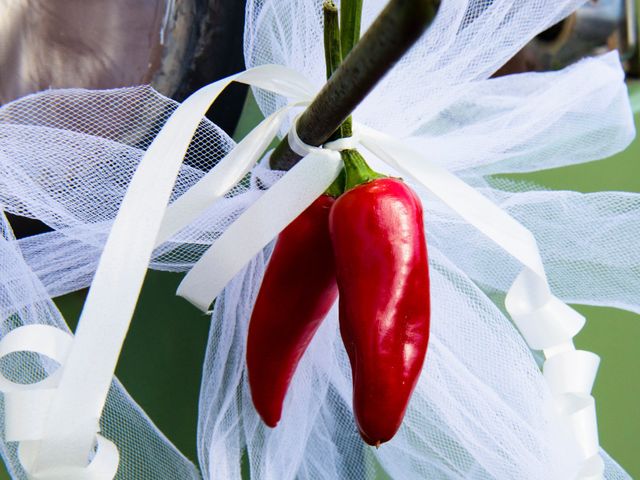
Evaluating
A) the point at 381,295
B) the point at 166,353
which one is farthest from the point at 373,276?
the point at 166,353

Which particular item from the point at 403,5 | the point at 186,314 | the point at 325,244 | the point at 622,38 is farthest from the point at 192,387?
the point at 622,38

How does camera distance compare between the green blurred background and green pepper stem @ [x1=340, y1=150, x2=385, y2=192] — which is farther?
the green blurred background

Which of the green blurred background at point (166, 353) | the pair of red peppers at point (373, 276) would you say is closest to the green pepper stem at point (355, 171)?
the pair of red peppers at point (373, 276)

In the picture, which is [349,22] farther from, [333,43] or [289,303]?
[289,303]

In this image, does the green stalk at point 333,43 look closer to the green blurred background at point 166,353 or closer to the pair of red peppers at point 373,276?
the pair of red peppers at point 373,276

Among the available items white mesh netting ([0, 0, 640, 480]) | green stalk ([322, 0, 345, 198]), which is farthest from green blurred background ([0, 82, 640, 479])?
green stalk ([322, 0, 345, 198])

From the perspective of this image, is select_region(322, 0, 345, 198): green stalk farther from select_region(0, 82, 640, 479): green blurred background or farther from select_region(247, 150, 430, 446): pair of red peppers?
select_region(0, 82, 640, 479): green blurred background

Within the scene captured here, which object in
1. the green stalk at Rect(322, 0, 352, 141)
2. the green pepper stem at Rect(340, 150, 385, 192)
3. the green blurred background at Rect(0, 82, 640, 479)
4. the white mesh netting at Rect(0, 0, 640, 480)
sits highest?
the green stalk at Rect(322, 0, 352, 141)
